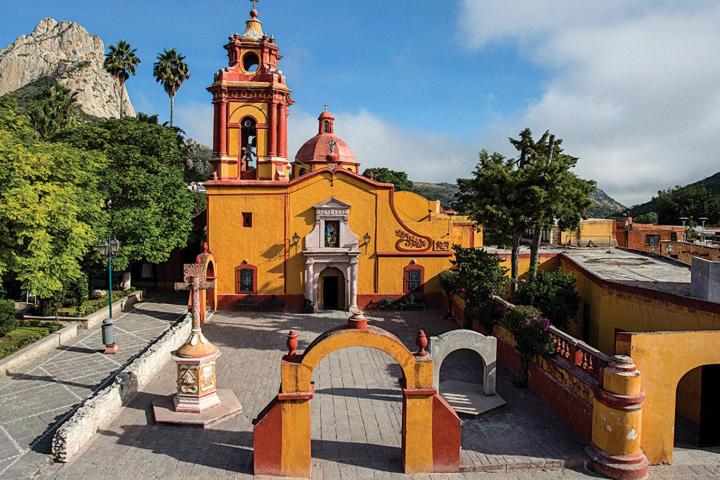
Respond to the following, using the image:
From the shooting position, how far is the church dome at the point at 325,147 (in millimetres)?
33000

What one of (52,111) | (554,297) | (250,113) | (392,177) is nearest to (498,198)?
(554,297)

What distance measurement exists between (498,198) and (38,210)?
16839mm

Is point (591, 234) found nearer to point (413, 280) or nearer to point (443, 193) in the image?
point (413, 280)

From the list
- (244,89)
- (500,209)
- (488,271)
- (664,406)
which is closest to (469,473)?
(664,406)

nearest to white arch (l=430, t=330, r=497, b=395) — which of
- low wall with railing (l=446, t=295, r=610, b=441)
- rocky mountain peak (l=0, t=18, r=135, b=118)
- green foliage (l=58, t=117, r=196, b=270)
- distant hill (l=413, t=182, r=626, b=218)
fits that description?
low wall with railing (l=446, t=295, r=610, b=441)

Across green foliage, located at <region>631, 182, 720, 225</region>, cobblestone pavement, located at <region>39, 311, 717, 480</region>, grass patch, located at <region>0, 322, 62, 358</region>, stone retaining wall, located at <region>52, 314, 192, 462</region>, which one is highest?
green foliage, located at <region>631, 182, 720, 225</region>

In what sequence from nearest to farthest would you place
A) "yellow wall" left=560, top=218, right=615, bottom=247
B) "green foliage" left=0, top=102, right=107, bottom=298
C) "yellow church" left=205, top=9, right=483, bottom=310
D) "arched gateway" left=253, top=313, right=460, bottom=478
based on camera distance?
"arched gateway" left=253, top=313, right=460, bottom=478
"green foliage" left=0, top=102, right=107, bottom=298
"yellow church" left=205, top=9, right=483, bottom=310
"yellow wall" left=560, top=218, right=615, bottom=247

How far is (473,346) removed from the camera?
44.1 feet

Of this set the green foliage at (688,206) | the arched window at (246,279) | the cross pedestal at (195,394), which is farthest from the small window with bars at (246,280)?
the green foliage at (688,206)

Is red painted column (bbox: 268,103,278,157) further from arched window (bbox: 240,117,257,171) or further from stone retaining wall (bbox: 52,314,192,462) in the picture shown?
stone retaining wall (bbox: 52,314,192,462)

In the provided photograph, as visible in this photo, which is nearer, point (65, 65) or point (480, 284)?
point (480, 284)

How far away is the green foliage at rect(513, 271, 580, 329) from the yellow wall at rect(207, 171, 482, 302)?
30.0ft

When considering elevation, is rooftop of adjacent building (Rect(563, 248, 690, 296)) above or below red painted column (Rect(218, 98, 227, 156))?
below

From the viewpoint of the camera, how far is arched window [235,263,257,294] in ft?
82.8
